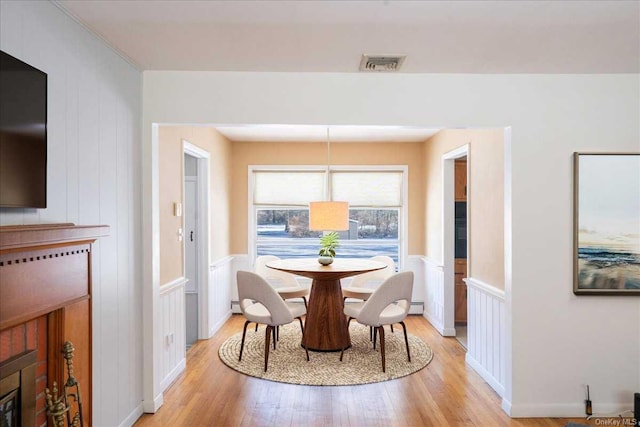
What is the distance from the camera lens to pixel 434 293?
5238 mm

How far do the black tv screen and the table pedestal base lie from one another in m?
2.77

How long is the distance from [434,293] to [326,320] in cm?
175

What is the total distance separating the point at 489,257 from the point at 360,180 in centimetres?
265

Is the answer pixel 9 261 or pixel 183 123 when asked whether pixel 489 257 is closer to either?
pixel 183 123

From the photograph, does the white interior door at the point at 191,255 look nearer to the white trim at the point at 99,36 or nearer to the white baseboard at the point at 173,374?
the white baseboard at the point at 173,374

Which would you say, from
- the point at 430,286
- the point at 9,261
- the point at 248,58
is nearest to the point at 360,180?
the point at 430,286

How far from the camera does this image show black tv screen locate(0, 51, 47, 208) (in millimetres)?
1544

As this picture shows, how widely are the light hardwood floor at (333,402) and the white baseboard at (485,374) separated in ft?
0.14

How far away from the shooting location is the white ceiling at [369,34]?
6.50ft

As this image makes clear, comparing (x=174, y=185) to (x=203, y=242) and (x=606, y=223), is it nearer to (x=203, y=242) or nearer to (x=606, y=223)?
(x=203, y=242)

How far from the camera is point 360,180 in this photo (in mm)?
5918

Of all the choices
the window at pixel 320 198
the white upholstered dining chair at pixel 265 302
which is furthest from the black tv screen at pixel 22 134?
the window at pixel 320 198

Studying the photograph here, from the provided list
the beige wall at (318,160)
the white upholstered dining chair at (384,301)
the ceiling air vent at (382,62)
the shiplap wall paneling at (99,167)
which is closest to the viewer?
the shiplap wall paneling at (99,167)

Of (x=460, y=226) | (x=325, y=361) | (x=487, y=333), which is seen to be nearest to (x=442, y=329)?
(x=460, y=226)
